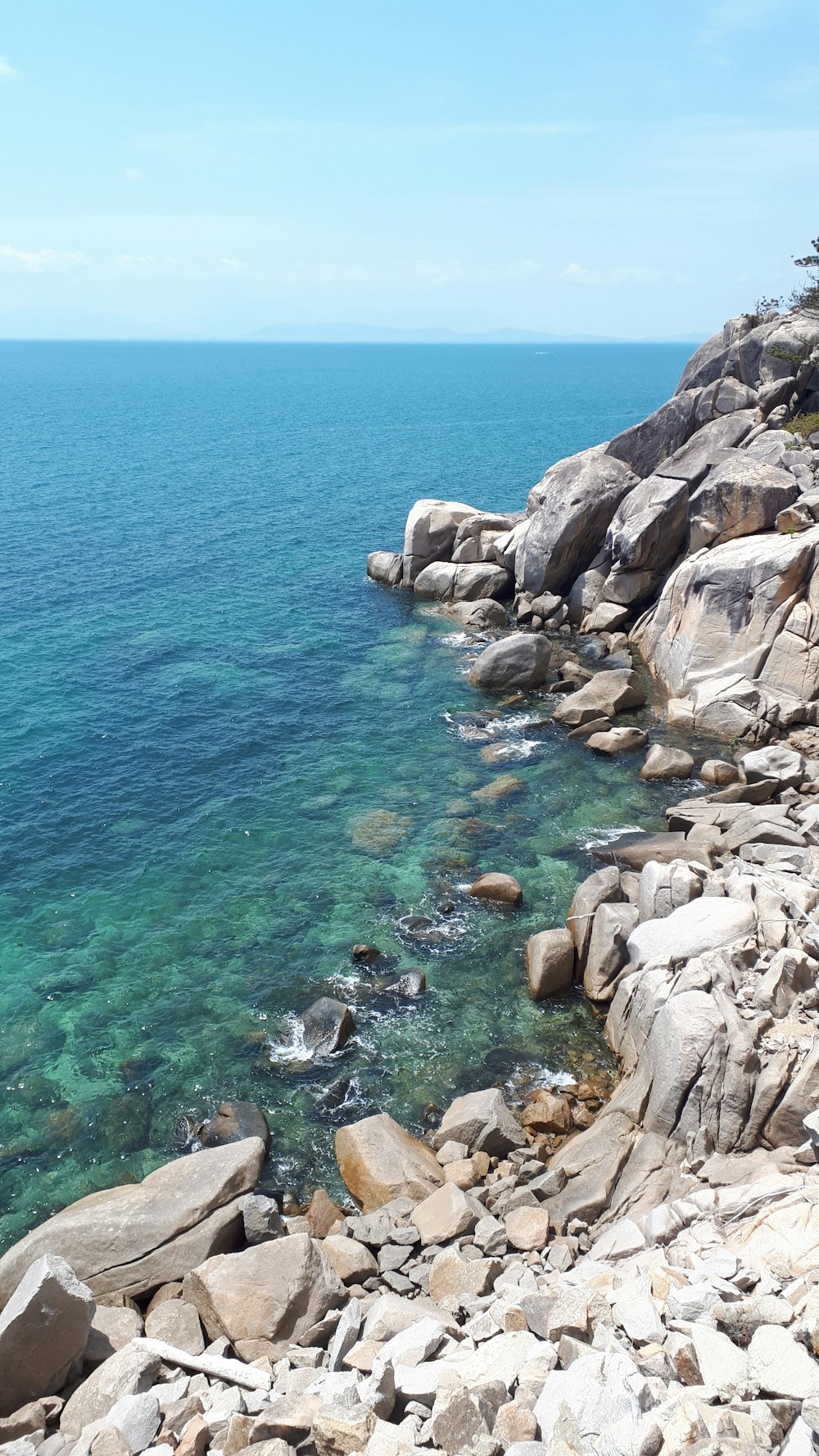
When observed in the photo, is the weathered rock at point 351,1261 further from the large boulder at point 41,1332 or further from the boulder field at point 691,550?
the boulder field at point 691,550

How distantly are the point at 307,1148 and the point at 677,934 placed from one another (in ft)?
34.7

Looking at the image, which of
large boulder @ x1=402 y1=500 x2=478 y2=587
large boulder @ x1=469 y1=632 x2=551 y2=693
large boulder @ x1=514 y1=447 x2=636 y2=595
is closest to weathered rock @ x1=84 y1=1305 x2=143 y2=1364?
large boulder @ x1=469 y1=632 x2=551 y2=693

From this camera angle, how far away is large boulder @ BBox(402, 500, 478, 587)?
6250cm

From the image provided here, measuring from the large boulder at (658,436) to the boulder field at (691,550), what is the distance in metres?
0.08

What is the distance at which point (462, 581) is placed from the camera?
196 feet

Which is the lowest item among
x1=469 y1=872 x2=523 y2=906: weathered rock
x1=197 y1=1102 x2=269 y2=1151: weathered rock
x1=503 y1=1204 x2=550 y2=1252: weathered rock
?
x1=197 y1=1102 x2=269 y2=1151: weathered rock

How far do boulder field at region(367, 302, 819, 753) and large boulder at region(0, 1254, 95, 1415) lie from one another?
96.6 ft

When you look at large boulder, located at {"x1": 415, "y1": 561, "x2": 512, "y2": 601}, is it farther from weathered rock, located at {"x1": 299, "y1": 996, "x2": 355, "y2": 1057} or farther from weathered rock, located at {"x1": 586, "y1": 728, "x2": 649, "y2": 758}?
weathered rock, located at {"x1": 299, "y1": 996, "x2": 355, "y2": 1057}

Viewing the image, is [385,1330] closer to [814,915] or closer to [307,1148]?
[307,1148]

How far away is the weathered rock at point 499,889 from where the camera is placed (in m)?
30.7

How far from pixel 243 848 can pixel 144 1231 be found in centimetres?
1621

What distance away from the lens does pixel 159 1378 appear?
1558cm

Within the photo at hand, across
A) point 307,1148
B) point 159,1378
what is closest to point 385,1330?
point 159,1378

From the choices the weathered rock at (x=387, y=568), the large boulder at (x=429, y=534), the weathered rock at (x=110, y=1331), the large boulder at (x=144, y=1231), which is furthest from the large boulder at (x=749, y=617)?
the weathered rock at (x=110, y=1331)
